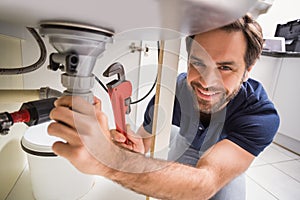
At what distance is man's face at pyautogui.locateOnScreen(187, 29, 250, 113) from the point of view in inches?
19.0

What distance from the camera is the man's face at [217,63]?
48cm

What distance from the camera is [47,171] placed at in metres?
0.68

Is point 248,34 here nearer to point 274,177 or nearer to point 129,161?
point 129,161

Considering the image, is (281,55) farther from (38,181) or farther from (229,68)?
(38,181)

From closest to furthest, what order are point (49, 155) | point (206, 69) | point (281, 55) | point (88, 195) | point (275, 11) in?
1. point (206, 69)
2. point (49, 155)
3. point (88, 195)
4. point (281, 55)
5. point (275, 11)

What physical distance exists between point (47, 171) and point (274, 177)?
1.29 m

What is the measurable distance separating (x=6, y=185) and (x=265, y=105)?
93cm

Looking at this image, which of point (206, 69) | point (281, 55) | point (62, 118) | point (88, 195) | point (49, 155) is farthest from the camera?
point (281, 55)

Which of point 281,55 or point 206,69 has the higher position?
point 281,55

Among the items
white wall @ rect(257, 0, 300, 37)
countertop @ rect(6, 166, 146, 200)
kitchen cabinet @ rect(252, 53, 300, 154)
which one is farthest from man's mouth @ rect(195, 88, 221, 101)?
white wall @ rect(257, 0, 300, 37)

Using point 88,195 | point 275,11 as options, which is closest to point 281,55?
point 275,11

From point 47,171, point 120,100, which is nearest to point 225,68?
point 120,100

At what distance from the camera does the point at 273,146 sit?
1713 mm

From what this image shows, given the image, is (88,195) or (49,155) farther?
Answer: (88,195)
